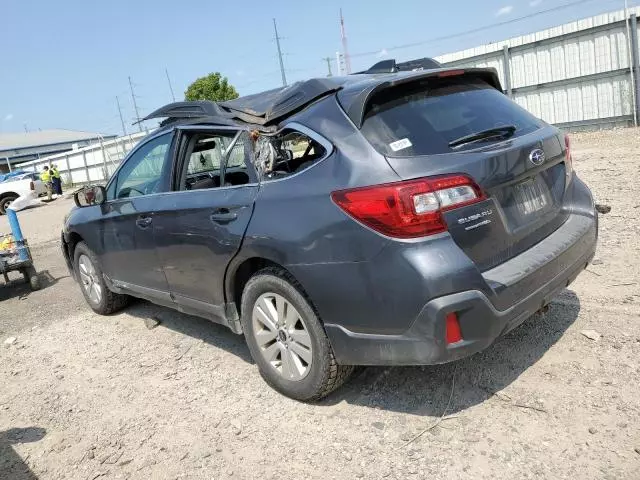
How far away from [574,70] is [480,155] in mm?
14379

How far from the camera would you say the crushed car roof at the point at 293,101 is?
2873 mm

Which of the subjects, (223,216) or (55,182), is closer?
(223,216)

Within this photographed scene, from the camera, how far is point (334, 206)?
2.71 meters

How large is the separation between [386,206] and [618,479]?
1.54m

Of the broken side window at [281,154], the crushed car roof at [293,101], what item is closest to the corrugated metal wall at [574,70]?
the crushed car roof at [293,101]

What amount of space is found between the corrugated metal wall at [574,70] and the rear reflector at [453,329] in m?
13.7

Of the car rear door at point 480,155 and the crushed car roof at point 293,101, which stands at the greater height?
the crushed car roof at point 293,101

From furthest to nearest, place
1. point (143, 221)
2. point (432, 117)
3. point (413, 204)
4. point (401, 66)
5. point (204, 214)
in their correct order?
1. point (143, 221)
2. point (401, 66)
3. point (204, 214)
4. point (432, 117)
5. point (413, 204)

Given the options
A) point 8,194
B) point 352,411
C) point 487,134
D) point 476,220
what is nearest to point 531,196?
point 487,134

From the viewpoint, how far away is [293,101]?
10.6 feet

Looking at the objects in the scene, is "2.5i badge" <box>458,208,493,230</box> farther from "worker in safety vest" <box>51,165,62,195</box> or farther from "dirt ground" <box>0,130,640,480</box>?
"worker in safety vest" <box>51,165,62,195</box>

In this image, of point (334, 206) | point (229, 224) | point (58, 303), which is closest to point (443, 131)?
point (334, 206)

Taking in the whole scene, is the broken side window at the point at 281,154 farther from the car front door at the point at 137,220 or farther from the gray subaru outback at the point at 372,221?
the car front door at the point at 137,220

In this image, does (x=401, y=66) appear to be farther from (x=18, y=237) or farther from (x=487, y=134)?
(x=18, y=237)
